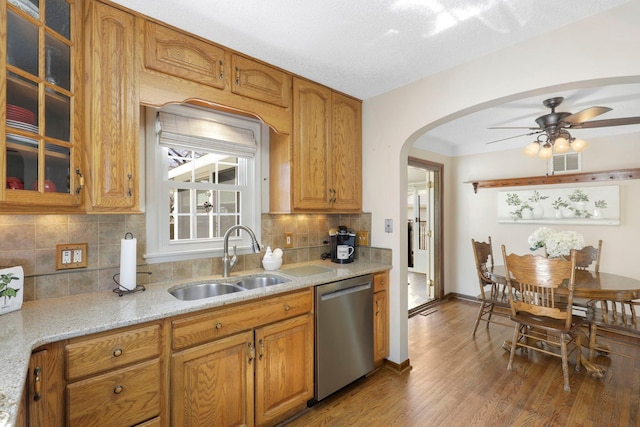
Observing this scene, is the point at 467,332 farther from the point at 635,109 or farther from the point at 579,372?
the point at 635,109

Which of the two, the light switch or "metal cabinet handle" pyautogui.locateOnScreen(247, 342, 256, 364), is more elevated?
the light switch

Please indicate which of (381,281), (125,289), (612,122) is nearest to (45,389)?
(125,289)

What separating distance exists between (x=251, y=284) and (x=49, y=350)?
47.5 inches

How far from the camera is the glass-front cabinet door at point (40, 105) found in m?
1.20

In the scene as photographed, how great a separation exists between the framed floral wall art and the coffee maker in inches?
108

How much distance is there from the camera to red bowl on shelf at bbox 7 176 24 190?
3.91 feet

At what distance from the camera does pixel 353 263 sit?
8.93ft

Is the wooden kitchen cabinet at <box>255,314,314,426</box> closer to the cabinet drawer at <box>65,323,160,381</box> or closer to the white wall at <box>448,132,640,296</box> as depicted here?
the cabinet drawer at <box>65,323,160,381</box>

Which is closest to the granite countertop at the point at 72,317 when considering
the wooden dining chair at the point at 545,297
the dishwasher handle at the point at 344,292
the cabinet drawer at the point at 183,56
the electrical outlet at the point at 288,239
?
the dishwasher handle at the point at 344,292

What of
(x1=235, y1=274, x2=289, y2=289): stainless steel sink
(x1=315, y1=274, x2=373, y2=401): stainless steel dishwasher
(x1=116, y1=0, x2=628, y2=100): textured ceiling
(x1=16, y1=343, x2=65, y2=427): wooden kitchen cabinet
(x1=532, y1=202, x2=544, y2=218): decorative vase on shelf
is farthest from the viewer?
(x1=532, y1=202, x2=544, y2=218): decorative vase on shelf

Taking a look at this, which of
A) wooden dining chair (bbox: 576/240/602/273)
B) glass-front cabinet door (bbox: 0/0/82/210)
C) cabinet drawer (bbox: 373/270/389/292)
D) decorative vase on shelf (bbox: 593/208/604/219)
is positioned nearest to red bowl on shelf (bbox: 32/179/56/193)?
glass-front cabinet door (bbox: 0/0/82/210)

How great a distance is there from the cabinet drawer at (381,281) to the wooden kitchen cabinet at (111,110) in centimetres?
180

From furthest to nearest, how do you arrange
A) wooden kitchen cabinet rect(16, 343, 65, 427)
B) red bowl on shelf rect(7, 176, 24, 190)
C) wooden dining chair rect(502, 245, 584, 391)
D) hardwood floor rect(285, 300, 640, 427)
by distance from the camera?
1. wooden dining chair rect(502, 245, 584, 391)
2. hardwood floor rect(285, 300, 640, 427)
3. red bowl on shelf rect(7, 176, 24, 190)
4. wooden kitchen cabinet rect(16, 343, 65, 427)

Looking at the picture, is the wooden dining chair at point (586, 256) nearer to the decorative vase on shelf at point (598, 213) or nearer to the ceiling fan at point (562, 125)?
the decorative vase on shelf at point (598, 213)
